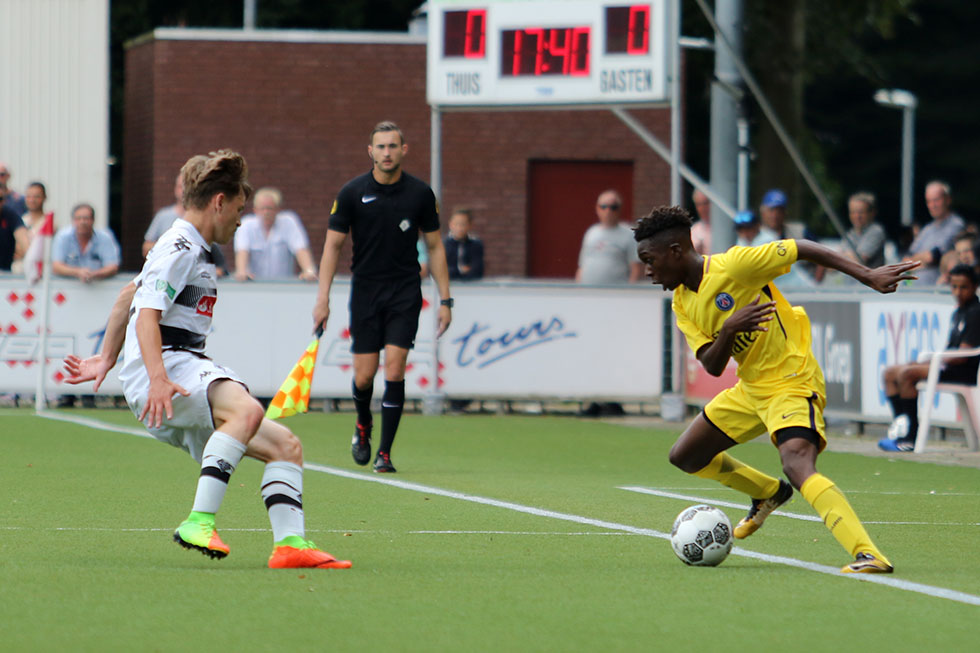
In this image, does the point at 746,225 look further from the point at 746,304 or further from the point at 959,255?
the point at 746,304

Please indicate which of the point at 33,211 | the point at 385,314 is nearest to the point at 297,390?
the point at 385,314

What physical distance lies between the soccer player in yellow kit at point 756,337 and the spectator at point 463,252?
33.7ft

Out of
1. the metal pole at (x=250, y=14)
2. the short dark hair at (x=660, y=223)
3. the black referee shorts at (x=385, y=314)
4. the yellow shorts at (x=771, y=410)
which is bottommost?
the yellow shorts at (x=771, y=410)

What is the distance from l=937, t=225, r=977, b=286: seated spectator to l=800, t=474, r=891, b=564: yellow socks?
727cm

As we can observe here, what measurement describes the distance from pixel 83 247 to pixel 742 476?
10.9m

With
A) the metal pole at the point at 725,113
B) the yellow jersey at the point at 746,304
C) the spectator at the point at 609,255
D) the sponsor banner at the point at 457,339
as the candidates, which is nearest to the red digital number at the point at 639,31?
the metal pole at the point at 725,113

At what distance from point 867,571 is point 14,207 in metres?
13.5

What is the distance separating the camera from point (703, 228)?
18312mm

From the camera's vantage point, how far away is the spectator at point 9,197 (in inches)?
692

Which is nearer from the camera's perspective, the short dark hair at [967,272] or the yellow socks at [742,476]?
the yellow socks at [742,476]

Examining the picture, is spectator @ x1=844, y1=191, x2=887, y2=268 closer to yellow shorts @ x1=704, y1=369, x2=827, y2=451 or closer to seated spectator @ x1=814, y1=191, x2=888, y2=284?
seated spectator @ x1=814, y1=191, x2=888, y2=284

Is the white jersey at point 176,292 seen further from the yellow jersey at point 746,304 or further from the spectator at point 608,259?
the spectator at point 608,259

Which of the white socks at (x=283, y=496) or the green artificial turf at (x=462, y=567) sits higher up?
the white socks at (x=283, y=496)

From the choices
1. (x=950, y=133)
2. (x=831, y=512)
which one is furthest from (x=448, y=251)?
(x=950, y=133)
